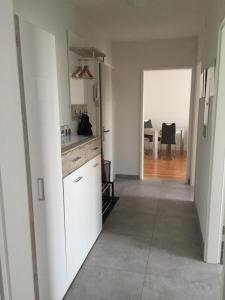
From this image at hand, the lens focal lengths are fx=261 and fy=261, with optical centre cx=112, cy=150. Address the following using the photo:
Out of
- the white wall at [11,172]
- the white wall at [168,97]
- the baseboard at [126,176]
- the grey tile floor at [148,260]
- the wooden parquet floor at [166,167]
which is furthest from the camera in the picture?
the white wall at [168,97]

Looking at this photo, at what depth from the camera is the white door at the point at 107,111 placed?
3.89 m

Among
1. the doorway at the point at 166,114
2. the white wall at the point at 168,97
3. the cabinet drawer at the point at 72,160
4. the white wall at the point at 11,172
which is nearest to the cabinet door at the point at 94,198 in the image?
the cabinet drawer at the point at 72,160

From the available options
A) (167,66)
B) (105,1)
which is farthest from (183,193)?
(105,1)

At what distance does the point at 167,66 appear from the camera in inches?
179

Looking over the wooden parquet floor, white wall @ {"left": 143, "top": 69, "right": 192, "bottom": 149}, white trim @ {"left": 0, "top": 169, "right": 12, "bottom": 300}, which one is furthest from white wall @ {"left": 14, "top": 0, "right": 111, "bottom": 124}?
white wall @ {"left": 143, "top": 69, "right": 192, "bottom": 149}

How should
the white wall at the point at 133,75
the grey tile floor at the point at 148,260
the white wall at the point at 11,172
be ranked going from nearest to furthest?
the white wall at the point at 11,172
the grey tile floor at the point at 148,260
the white wall at the point at 133,75

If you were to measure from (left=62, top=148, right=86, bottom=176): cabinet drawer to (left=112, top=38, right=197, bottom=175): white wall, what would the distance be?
2746 mm

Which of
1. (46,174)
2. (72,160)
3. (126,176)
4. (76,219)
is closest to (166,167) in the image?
(126,176)

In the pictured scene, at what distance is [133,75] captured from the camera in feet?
15.5

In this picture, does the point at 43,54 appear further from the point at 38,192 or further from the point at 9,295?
the point at 9,295

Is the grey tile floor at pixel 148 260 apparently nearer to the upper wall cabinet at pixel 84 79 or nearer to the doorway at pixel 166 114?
the upper wall cabinet at pixel 84 79

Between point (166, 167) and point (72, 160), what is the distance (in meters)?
4.16

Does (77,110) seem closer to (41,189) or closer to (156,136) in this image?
(41,189)

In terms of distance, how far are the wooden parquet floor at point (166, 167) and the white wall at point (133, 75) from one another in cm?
56
